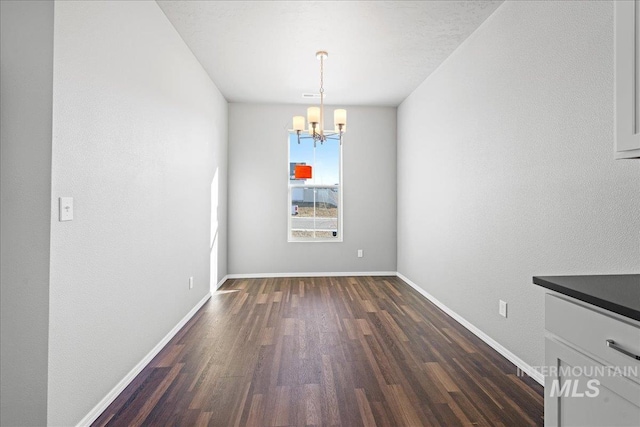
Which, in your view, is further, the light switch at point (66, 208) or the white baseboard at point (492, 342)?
the white baseboard at point (492, 342)

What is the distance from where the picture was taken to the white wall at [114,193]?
1626 mm

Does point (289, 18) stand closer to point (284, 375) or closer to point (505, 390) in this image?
point (284, 375)

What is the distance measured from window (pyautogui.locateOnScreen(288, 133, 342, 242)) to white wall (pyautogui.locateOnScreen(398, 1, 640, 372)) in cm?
200

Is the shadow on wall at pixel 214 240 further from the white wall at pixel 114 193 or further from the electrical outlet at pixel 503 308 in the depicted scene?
the electrical outlet at pixel 503 308

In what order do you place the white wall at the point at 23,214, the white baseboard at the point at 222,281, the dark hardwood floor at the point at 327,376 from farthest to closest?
the white baseboard at the point at 222,281
the dark hardwood floor at the point at 327,376
the white wall at the point at 23,214

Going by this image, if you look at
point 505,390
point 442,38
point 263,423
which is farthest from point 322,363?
point 442,38

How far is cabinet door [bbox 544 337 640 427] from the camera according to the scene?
96 centimetres

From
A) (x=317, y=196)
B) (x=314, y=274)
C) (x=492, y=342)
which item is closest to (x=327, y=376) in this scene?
(x=492, y=342)

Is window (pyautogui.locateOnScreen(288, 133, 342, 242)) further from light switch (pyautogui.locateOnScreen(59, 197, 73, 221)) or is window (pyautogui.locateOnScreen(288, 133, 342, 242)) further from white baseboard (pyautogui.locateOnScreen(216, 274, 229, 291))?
light switch (pyautogui.locateOnScreen(59, 197, 73, 221))

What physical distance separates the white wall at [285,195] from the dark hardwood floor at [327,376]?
1886 millimetres

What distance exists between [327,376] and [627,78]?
7.30ft

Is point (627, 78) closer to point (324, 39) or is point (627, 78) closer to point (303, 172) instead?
point (324, 39)

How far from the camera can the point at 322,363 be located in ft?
8.21

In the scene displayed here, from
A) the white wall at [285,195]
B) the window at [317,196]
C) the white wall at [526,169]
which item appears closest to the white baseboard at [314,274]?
the white wall at [285,195]
